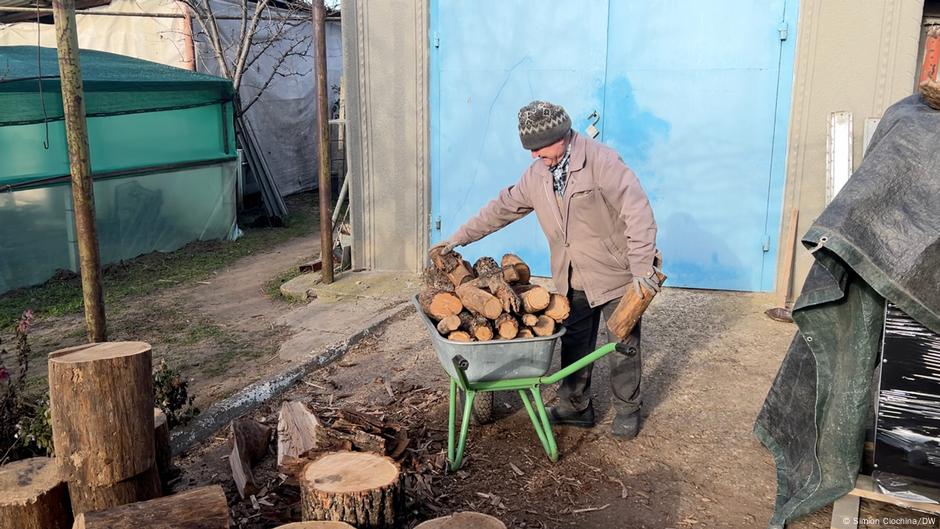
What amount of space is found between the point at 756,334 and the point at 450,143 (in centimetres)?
331

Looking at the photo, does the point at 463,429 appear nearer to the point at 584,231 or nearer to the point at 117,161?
the point at 584,231

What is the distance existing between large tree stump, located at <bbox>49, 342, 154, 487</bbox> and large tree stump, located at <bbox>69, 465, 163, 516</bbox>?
31mm

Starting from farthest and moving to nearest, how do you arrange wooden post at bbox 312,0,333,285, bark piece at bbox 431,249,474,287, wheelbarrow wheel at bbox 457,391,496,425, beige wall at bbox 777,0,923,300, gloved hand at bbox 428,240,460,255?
1. wooden post at bbox 312,0,333,285
2. beige wall at bbox 777,0,923,300
3. wheelbarrow wheel at bbox 457,391,496,425
4. gloved hand at bbox 428,240,460,255
5. bark piece at bbox 431,249,474,287

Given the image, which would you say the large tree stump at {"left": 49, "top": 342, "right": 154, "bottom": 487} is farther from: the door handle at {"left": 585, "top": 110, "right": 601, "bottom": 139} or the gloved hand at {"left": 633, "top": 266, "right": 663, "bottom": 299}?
the door handle at {"left": 585, "top": 110, "right": 601, "bottom": 139}

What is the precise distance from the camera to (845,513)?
3127 mm

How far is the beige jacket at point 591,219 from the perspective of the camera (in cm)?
366

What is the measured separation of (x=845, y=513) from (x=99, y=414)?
10.3 ft

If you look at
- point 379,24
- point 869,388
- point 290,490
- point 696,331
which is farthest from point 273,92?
point 869,388

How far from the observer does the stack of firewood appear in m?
3.48

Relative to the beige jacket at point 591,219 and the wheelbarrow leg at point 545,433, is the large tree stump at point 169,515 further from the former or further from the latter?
the beige jacket at point 591,219

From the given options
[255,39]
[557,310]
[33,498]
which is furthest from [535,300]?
[255,39]

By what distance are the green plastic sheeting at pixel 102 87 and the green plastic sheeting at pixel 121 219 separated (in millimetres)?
806

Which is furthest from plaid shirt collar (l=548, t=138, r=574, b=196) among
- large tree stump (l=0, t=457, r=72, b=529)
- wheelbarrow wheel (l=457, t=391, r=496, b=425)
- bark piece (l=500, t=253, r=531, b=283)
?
large tree stump (l=0, t=457, r=72, b=529)

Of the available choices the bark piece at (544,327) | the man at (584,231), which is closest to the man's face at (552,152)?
the man at (584,231)
